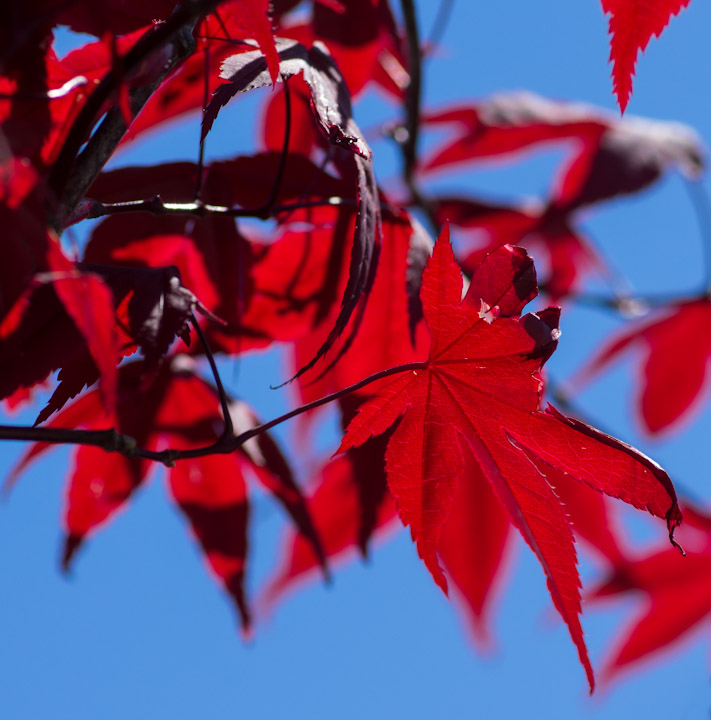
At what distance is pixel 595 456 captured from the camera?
0.43 metres

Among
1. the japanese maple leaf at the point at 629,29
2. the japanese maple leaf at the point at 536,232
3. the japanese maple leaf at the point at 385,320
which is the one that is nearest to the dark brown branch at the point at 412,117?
the japanese maple leaf at the point at 536,232

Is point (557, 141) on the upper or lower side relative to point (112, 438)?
upper

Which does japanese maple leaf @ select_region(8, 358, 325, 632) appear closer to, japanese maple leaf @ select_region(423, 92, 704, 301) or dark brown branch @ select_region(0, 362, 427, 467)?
dark brown branch @ select_region(0, 362, 427, 467)

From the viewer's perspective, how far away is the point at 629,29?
453 millimetres

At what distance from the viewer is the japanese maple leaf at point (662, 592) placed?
44.1 inches

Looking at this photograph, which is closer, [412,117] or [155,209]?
[155,209]

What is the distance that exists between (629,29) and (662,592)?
0.90 meters

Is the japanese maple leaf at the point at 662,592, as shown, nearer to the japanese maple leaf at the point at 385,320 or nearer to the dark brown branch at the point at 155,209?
the japanese maple leaf at the point at 385,320

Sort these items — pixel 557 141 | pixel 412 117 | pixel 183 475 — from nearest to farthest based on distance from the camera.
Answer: pixel 183 475, pixel 412 117, pixel 557 141

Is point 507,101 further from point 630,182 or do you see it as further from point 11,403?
point 11,403

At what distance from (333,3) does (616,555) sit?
0.78 metres

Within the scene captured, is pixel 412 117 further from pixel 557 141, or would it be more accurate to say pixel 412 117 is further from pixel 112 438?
pixel 112 438

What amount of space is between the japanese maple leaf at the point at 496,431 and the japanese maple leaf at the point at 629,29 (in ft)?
0.37

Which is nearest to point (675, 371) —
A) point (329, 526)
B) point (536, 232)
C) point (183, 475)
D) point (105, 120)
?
point (536, 232)
